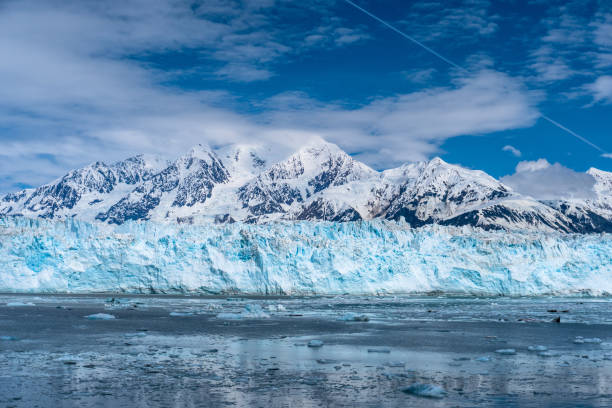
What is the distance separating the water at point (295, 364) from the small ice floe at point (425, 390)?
0.14m

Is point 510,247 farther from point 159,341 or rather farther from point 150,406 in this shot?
point 150,406

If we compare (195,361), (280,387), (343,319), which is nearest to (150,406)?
(280,387)

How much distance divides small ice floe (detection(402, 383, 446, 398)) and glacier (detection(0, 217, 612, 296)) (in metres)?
37.5

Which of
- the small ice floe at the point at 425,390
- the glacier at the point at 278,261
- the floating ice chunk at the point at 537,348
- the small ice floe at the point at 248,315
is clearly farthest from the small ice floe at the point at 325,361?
the glacier at the point at 278,261

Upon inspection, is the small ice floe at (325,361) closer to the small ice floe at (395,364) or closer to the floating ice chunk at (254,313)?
the small ice floe at (395,364)

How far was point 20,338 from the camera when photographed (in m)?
17.9

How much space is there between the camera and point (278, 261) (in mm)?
47750

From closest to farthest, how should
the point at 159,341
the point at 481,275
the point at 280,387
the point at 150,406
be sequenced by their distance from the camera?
the point at 150,406 → the point at 280,387 → the point at 159,341 → the point at 481,275

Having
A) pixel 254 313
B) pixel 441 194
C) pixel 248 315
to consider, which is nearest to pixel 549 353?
pixel 248 315

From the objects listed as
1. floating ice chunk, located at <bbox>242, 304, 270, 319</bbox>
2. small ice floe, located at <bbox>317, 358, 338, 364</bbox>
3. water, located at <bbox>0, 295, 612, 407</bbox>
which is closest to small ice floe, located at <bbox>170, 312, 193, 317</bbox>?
floating ice chunk, located at <bbox>242, 304, 270, 319</bbox>

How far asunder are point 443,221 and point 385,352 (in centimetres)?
15393

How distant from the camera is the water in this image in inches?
381

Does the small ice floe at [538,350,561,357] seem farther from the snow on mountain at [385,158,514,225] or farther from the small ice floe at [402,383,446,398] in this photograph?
the snow on mountain at [385,158,514,225]

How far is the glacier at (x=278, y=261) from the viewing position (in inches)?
1815
